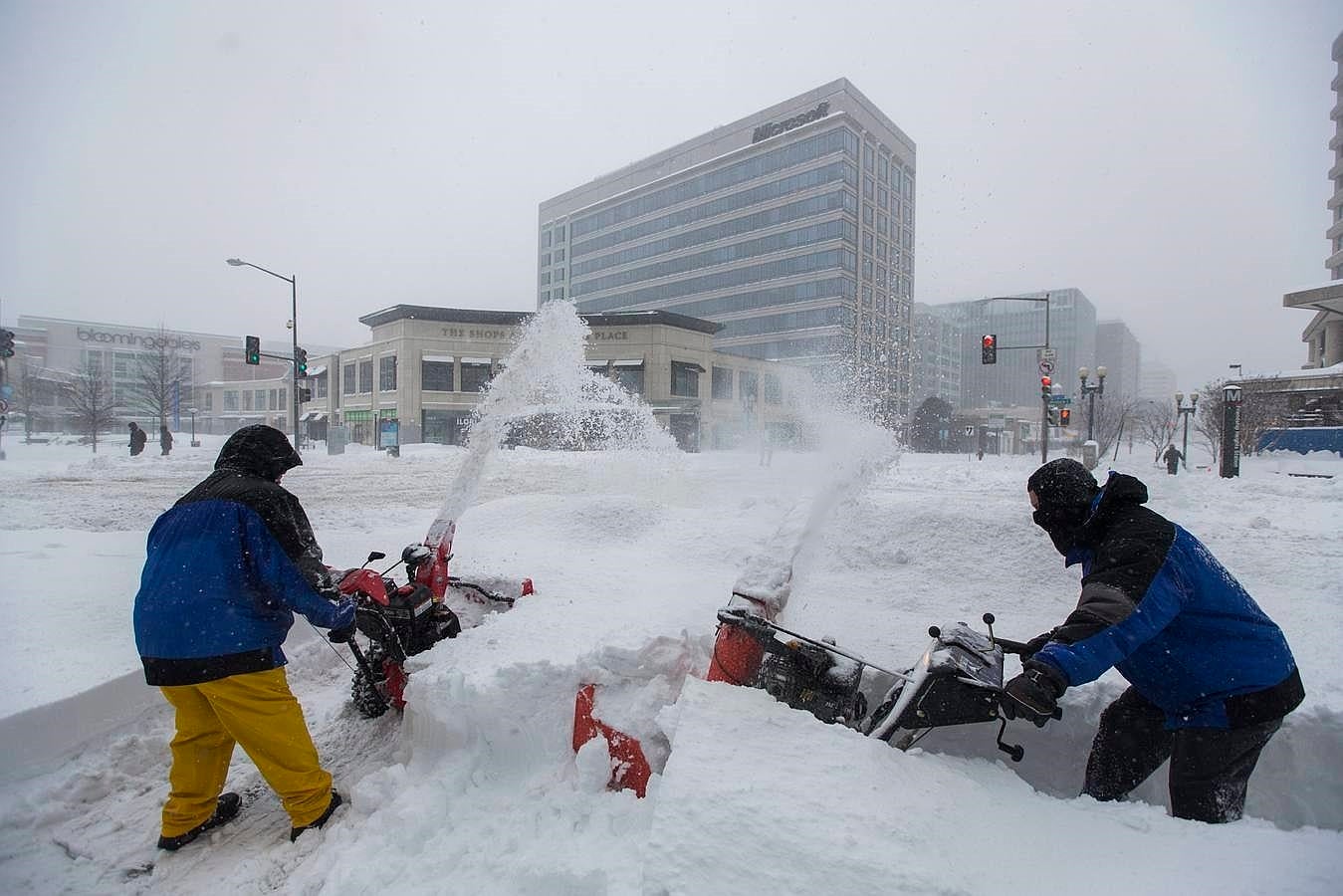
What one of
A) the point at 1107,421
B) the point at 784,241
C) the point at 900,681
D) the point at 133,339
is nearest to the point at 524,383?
the point at 900,681

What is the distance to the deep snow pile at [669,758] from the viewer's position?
1.71 metres

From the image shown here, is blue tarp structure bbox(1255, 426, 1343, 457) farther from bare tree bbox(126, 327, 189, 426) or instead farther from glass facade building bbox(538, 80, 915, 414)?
bare tree bbox(126, 327, 189, 426)

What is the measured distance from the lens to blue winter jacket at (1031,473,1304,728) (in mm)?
2176

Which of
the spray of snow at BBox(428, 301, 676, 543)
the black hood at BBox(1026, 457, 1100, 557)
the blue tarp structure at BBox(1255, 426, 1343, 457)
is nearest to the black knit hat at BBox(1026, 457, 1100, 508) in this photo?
the black hood at BBox(1026, 457, 1100, 557)

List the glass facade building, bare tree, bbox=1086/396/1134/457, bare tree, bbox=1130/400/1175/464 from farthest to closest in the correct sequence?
the glass facade building, bare tree, bbox=1086/396/1134/457, bare tree, bbox=1130/400/1175/464

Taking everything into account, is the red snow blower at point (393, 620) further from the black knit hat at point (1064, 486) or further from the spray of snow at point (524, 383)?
the black knit hat at point (1064, 486)

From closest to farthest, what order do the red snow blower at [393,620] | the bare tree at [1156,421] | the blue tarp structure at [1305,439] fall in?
1. the red snow blower at [393,620]
2. the blue tarp structure at [1305,439]
3. the bare tree at [1156,421]

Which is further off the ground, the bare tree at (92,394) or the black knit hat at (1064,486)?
the bare tree at (92,394)

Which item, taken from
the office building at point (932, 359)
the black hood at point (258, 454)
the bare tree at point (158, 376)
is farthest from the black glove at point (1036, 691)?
the office building at point (932, 359)

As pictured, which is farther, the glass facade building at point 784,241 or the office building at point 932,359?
the office building at point 932,359

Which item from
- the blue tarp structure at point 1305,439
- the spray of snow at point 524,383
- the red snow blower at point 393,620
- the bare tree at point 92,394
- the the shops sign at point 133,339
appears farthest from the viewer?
the bare tree at point 92,394

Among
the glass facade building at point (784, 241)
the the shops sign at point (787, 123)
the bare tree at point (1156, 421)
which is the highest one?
the the shops sign at point (787, 123)

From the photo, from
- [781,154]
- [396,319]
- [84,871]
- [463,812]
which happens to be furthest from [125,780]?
[781,154]

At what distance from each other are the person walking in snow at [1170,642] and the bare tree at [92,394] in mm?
36080
